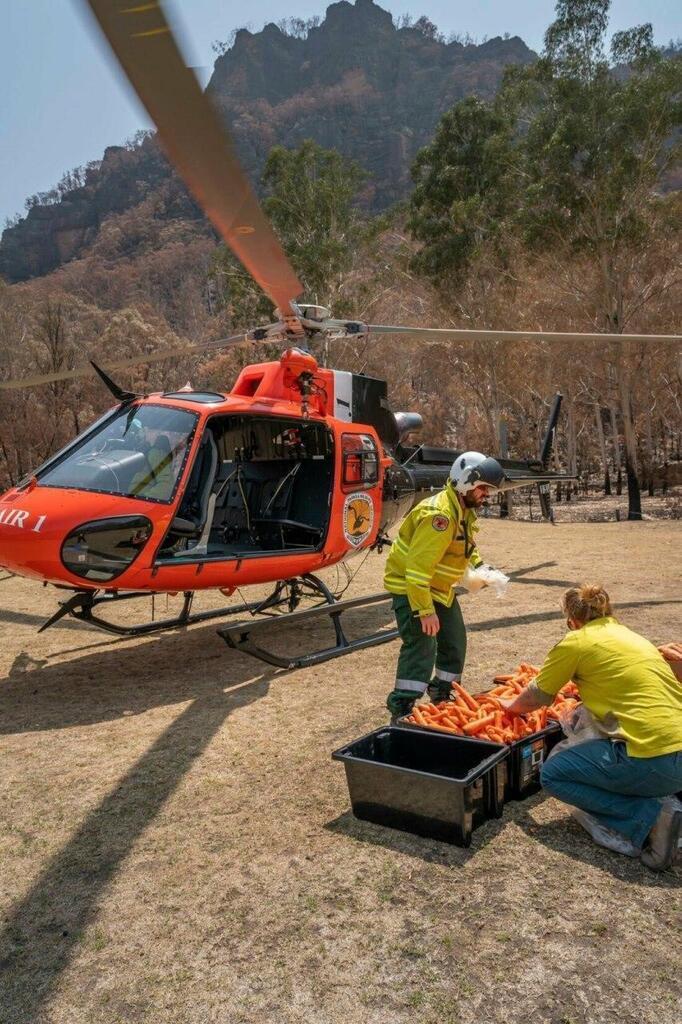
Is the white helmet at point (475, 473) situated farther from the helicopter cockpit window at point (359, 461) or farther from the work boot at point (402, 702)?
the helicopter cockpit window at point (359, 461)

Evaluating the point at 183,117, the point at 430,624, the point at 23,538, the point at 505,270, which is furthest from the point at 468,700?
the point at 505,270

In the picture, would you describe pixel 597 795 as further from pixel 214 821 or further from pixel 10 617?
pixel 10 617

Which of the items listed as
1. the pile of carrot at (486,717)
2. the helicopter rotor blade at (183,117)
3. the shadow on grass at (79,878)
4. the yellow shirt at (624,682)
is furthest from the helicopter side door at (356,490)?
the helicopter rotor blade at (183,117)

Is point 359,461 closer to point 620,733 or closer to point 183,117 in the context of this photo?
point 620,733

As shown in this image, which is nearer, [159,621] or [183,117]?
[183,117]

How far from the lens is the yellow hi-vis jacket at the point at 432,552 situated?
446cm

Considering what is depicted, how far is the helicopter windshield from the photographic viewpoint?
5309 mm

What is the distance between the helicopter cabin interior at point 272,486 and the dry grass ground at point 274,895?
2.15m

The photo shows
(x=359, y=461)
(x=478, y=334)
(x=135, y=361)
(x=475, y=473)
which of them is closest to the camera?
(x=475, y=473)

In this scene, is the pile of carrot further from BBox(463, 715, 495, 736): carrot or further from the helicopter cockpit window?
the helicopter cockpit window

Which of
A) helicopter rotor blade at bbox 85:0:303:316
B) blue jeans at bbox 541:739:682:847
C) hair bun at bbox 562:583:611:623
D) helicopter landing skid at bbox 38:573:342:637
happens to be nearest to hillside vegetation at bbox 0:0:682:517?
helicopter rotor blade at bbox 85:0:303:316

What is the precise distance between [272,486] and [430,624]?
3.46m

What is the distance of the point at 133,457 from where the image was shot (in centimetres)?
551

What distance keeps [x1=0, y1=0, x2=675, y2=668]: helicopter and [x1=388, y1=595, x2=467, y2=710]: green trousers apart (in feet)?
4.73
